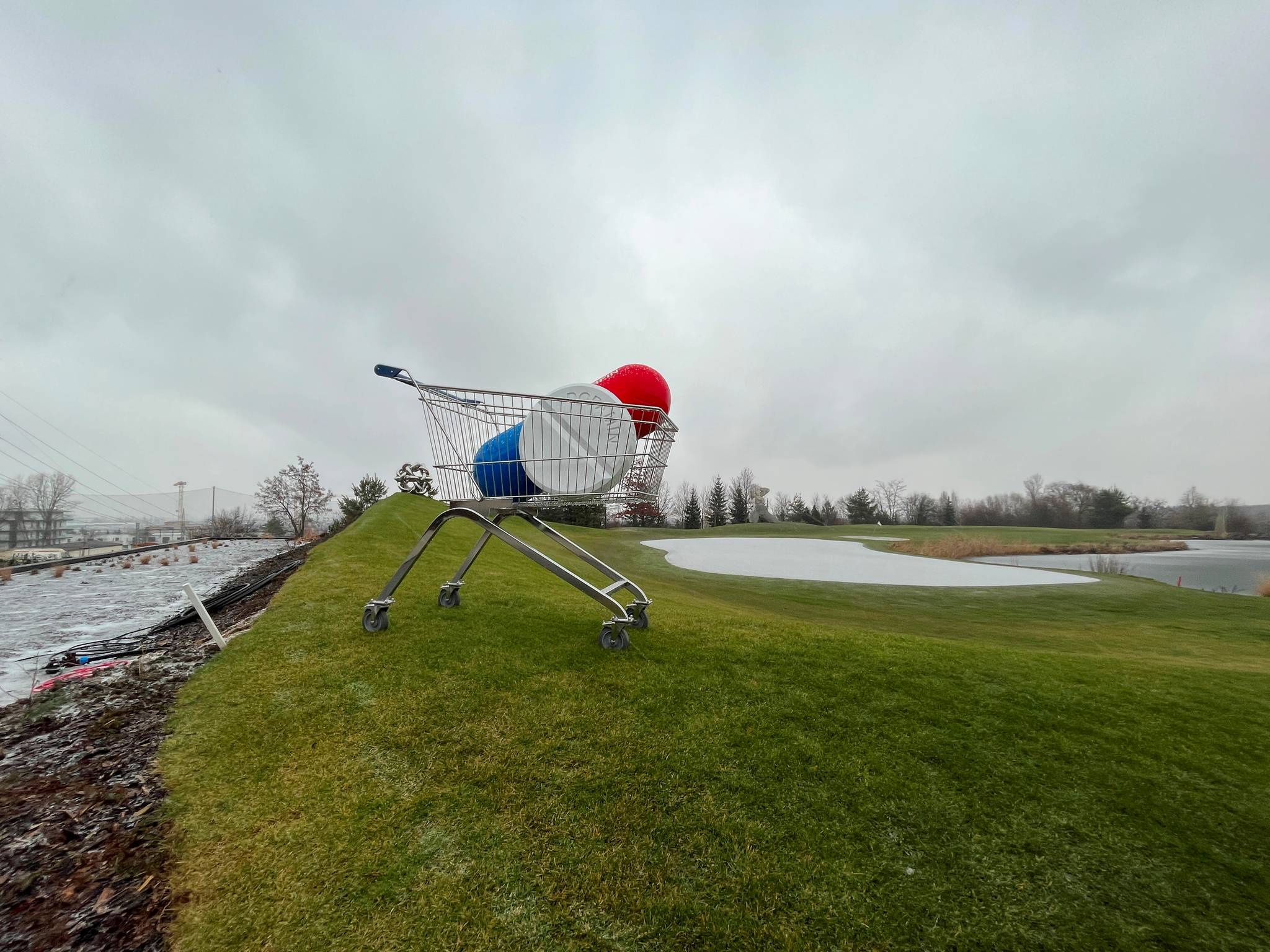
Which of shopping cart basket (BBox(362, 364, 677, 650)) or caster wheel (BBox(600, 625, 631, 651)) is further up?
shopping cart basket (BBox(362, 364, 677, 650))

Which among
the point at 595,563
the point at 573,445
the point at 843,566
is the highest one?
the point at 573,445

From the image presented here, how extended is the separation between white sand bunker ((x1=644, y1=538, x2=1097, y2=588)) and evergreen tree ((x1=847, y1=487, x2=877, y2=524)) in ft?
118

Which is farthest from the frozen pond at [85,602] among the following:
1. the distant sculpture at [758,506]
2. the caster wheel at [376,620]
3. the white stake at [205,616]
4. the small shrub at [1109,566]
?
the distant sculpture at [758,506]

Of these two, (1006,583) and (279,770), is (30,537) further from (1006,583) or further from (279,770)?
(1006,583)

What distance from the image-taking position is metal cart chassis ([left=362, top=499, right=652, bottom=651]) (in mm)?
3559

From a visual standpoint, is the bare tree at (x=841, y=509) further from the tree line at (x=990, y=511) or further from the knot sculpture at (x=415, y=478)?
the knot sculpture at (x=415, y=478)

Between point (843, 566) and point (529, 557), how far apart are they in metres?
14.2

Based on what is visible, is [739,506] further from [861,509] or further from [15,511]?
[15,511]

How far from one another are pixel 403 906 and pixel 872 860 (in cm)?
173

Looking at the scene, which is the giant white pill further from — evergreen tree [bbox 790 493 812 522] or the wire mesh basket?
evergreen tree [bbox 790 493 812 522]

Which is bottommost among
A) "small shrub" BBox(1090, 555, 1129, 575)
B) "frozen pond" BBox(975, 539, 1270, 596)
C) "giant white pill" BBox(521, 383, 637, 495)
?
"frozen pond" BBox(975, 539, 1270, 596)

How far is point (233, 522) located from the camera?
140ft

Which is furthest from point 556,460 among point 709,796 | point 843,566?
point 843,566

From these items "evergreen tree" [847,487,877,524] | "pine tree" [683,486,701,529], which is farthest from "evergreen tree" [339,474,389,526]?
"evergreen tree" [847,487,877,524]
